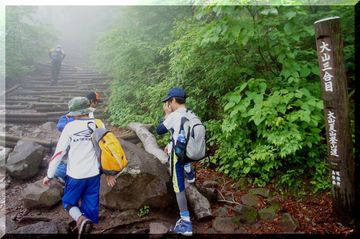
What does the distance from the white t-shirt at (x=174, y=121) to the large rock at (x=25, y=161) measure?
389 centimetres

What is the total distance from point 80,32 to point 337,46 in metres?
43.7

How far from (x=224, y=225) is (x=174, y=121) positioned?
190 cm

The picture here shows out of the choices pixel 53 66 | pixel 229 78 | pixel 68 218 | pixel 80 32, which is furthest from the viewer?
pixel 80 32

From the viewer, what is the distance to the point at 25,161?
21.5 ft

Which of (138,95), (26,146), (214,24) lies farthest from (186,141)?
(138,95)

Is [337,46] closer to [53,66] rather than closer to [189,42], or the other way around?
[189,42]

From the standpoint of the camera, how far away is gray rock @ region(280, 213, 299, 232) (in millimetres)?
4572

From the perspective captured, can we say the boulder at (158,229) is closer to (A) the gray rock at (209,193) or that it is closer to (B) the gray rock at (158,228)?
(B) the gray rock at (158,228)

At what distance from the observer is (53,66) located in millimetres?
14359

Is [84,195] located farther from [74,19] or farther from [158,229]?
[74,19]

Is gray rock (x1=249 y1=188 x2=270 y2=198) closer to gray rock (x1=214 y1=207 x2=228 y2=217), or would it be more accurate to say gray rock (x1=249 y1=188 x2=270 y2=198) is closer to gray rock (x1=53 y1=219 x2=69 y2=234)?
gray rock (x1=214 y1=207 x2=228 y2=217)

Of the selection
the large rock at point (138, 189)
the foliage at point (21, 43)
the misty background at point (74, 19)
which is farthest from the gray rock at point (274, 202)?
the misty background at point (74, 19)

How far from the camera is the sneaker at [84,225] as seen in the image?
413cm

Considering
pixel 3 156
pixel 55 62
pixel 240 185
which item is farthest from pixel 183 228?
pixel 55 62
